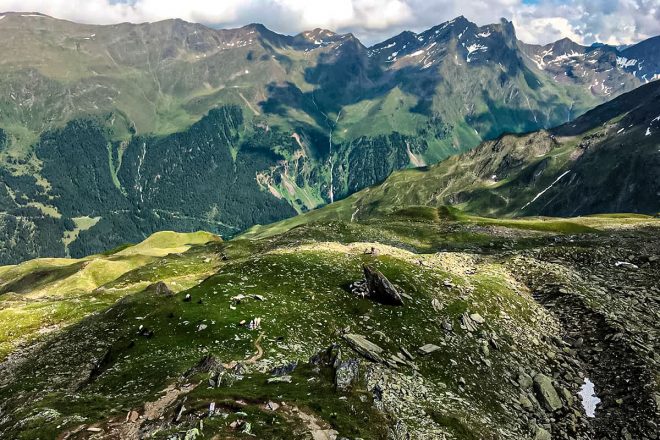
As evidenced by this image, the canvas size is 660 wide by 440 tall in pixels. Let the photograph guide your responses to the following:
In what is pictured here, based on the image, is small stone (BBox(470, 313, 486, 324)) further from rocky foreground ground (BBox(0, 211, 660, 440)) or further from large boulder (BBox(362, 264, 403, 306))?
large boulder (BBox(362, 264, 403, 306))

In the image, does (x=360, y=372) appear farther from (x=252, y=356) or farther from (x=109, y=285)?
(x=109, y=285)

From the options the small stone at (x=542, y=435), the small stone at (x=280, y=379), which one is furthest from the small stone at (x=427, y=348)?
the small stone at (x=280, y=379)

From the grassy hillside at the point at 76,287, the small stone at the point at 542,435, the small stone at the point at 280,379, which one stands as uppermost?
the small stone at the point at 280,379

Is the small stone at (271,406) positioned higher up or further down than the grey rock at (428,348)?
higher up

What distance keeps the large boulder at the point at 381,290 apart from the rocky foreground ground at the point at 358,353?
6.0 inches

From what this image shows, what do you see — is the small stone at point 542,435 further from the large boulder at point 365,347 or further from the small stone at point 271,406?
the small stone at point 271,406

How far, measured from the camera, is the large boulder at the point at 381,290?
42.7m

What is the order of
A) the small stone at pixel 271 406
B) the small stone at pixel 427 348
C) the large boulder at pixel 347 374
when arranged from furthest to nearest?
the small stone at pixel 427 348, the large boulder at pixel 347 374, the small stone at pixel 271 406

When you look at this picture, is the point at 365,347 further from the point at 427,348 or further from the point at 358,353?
the point at 427,348

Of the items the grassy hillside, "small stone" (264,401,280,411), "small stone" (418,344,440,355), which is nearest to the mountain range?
"small stone" (264,401,280,411)

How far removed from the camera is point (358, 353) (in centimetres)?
3416

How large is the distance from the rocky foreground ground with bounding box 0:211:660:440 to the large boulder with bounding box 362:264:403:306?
6.0 inches

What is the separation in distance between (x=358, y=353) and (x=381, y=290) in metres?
10.2

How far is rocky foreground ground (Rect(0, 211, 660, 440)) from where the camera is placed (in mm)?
24016
